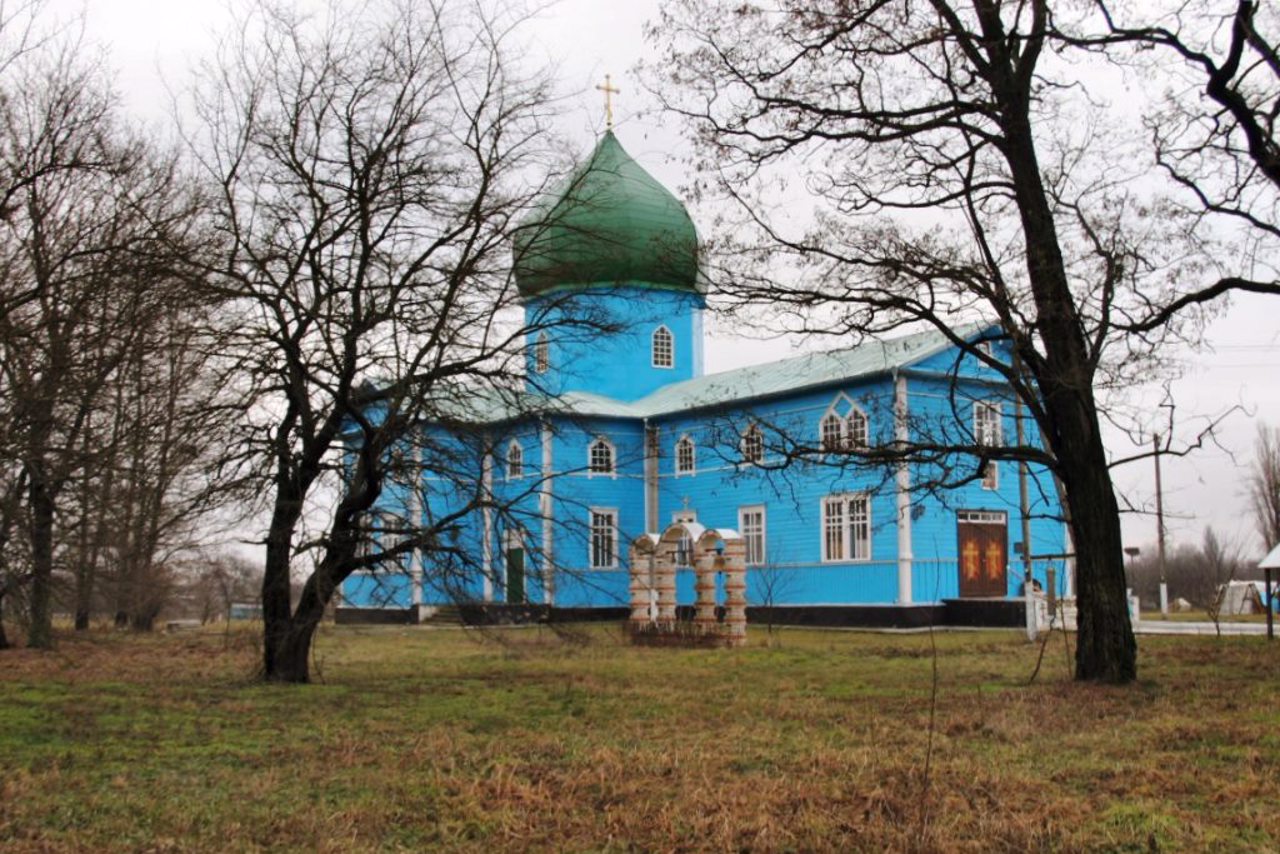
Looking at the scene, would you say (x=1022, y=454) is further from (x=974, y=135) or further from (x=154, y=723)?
(x=154, y=723)

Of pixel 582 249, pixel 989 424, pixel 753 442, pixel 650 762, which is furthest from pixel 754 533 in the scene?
pixel 650 762

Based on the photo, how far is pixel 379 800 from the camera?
8.45m

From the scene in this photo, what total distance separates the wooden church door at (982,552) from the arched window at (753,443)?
19.2m

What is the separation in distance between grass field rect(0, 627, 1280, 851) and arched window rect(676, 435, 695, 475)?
2157cm

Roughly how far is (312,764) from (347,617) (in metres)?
35.4

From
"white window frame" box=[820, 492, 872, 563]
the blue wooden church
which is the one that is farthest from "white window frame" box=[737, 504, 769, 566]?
"white window frame" box=[820, 492, 872, 563]

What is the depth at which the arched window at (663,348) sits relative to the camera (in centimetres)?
4306

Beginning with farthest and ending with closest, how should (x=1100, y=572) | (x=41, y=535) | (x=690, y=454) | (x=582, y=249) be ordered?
(x=690, y=454) → (x=582, y=249) → (x=1100, y=572) → (x=41, y=535)

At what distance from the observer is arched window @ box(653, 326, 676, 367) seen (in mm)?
43062

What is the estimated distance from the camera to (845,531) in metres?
34.3

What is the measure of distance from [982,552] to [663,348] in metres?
13.2

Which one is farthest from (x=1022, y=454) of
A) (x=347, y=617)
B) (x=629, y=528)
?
(x=347, y=617)

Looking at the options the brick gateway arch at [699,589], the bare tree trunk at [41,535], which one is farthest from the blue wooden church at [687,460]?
the bare tree trunk at [41,535]

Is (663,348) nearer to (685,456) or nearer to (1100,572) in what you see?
(685,456)
